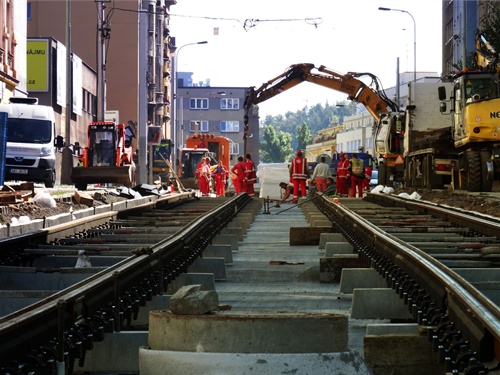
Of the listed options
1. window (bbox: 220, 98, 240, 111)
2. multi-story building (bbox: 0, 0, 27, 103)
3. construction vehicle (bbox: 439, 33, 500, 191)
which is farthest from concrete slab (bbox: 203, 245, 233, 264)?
window (bbox: 220, 98, 240, 111)

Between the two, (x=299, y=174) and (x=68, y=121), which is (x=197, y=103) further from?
(x=299, y=174)

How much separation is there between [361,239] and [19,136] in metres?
27.5

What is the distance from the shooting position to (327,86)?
143ft

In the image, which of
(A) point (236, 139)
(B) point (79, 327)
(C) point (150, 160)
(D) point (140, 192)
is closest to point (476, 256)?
(B) point (79, 327)

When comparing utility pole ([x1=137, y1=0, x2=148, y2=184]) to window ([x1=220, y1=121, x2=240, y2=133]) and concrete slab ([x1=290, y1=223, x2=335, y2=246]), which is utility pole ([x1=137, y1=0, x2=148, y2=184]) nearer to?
concrete slab ([x1=290, y1=223, x2=335, y2=246])

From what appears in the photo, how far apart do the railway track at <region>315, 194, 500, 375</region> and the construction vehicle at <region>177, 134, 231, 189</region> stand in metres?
43.8

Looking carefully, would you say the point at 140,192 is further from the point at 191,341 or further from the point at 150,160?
the point at 191,341

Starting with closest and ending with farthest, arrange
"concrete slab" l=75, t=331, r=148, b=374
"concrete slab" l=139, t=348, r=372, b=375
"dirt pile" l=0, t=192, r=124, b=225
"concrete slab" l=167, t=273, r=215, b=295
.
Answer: "concrete slab" l=139, t=348, r=372, b=375, "concrete slab" l=75, t=331, r=148, b=374, "concrete slab" l=167, t=273, r=215, b=295, "dirt pile" l=0, t=192, r=124, b=225

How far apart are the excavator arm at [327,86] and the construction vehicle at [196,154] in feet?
50.6

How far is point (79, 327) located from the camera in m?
5.70

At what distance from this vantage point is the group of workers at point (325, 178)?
118 feet

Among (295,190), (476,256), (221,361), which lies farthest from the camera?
(295,190)

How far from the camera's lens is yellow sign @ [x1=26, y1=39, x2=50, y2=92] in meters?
64.6

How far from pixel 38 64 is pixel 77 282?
58.8 meters
